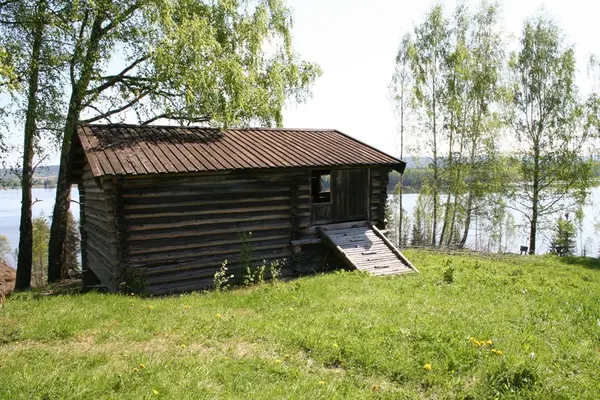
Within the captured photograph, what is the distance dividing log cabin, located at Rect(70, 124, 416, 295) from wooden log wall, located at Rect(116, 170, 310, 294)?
0.10 ft

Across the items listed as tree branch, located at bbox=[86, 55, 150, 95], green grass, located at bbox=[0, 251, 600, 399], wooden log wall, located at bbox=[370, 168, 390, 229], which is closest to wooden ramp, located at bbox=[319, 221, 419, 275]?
wooden log wall, located at bbox=[370, 168, 390, 229]

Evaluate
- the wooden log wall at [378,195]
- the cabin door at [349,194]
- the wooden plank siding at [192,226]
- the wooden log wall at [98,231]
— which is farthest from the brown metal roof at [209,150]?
the wooden log wall at [98,231]

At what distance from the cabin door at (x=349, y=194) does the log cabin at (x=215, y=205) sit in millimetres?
36

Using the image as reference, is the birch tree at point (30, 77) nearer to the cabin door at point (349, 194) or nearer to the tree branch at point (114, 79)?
the tree branch at point (114, 79)

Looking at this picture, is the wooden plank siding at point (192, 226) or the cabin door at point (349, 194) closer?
the wooden plank siding at point (192, 226)

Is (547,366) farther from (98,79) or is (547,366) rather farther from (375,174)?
(98,79)

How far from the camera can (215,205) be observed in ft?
39.7

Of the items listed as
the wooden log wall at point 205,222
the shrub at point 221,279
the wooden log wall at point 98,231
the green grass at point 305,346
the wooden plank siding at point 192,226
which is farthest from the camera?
the wooden log wall at point 205,222

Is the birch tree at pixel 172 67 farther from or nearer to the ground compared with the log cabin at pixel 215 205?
farther from the ground

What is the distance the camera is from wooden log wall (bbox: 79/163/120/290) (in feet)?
35.2

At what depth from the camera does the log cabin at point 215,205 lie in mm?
10883

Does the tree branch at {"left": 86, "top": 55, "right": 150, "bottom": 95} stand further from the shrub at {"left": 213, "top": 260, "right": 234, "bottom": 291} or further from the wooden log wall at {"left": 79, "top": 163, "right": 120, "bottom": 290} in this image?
the shrub at {"left": 213, "top": 260, "right": 234, "bottom": 291}

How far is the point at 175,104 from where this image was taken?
15.8m

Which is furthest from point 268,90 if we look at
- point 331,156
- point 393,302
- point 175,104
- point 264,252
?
point 393,302
